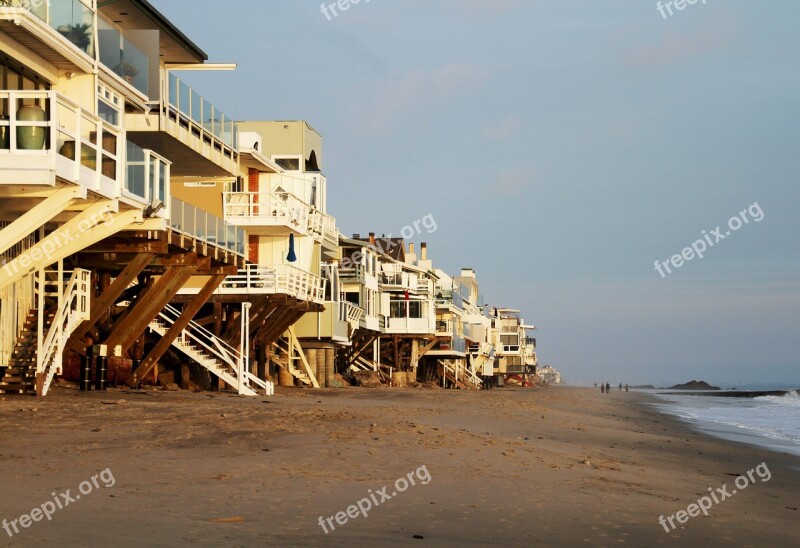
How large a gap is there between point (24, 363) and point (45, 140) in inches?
285

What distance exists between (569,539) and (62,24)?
16513mm

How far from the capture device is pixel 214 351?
33.4 meters

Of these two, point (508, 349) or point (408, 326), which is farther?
point (508, 349)

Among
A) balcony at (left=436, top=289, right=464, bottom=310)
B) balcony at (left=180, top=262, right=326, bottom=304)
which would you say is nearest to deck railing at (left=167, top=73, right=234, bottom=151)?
balcony at (left=180, top=262, right=326, bottom=304)

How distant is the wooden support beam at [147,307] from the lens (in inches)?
1125

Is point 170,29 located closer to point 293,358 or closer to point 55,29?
point 55,29

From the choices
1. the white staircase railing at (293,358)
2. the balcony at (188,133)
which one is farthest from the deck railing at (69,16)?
the white staircase railing at (293,358)

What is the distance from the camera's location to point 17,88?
21.4 meters

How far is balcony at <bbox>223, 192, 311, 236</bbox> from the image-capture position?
4141 centimetres

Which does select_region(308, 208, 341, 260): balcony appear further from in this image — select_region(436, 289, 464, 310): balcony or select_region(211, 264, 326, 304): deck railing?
select_region(436, 289, 464, 310): balcony

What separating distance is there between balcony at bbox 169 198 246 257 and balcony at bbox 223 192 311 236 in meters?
8.04

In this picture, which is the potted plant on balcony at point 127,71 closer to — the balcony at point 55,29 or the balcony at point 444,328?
the balcony at point 55,29

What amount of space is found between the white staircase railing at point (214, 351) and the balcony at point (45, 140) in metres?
12.0

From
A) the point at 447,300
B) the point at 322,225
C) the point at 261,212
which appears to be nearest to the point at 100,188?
Result: the point at 261,212
